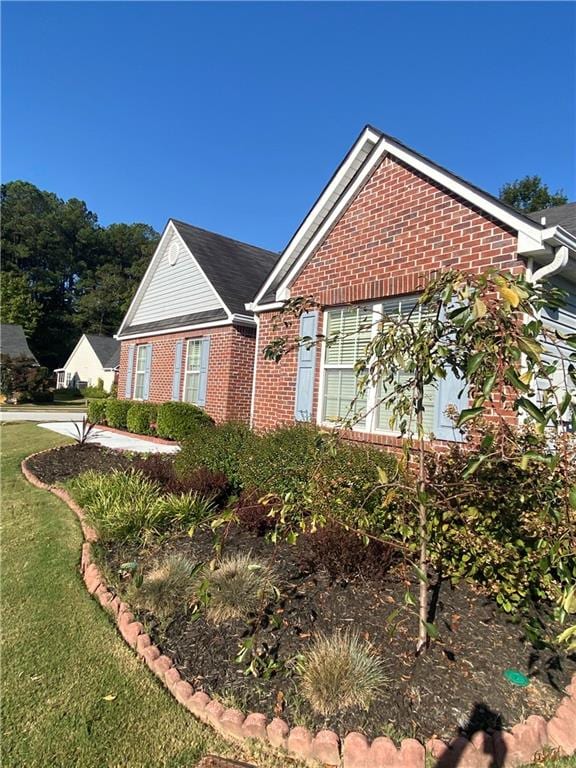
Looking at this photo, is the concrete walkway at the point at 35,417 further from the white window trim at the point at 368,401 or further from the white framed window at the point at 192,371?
the white window trim at the point at 368,401

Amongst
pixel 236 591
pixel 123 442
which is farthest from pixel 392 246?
pixel 123 442

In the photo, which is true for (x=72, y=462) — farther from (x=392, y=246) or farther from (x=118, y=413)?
(x=392, y=246)

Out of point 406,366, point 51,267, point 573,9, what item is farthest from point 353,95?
point 51,267

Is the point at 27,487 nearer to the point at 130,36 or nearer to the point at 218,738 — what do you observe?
the point at 218,738

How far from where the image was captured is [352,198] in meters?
7.43

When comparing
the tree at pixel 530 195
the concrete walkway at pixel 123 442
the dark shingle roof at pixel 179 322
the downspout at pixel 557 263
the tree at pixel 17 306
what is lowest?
the concrete walkway at pixel 123 442

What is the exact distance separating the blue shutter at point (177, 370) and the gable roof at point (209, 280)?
1.94ft

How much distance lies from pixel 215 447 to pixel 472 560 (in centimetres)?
396

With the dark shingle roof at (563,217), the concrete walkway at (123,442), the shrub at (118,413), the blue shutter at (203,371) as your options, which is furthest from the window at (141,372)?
the dark shingle roof at (563,217)

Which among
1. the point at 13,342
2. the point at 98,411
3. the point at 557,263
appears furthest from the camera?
the point at 13,342

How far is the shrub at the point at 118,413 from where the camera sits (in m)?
14.8

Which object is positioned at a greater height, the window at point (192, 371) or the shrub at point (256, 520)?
the window at point (192, 371)

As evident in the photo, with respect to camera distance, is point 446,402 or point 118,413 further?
point 118,413

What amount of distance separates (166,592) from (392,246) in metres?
5.62
